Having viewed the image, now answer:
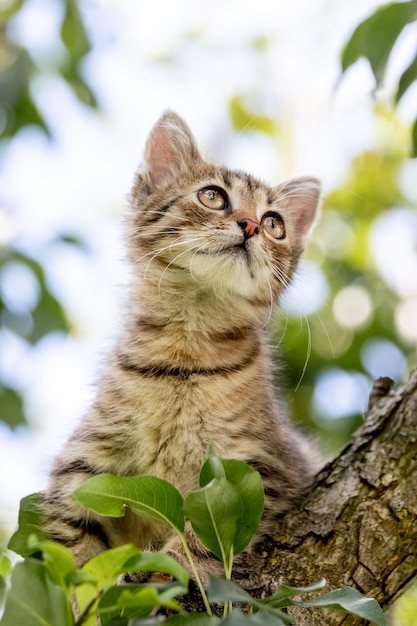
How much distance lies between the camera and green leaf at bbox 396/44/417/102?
3092mm

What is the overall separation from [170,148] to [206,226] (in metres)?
0.84

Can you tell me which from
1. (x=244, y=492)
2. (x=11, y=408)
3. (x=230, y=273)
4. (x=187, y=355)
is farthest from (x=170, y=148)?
(x=244, y=492)

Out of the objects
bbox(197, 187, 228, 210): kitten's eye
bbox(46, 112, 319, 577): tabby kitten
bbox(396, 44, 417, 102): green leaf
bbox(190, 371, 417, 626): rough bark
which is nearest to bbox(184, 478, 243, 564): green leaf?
bbox(190, 371, 417, 626): rough bark

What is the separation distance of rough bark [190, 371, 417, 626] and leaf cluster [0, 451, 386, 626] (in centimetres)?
73

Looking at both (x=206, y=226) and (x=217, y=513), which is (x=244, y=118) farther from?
(x=217, y=513)

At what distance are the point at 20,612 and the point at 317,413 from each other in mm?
3687

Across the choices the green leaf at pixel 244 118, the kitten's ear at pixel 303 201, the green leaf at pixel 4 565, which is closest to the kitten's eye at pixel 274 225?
the kitten's ear at pixel 303 201

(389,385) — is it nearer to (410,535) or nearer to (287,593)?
(410,535)

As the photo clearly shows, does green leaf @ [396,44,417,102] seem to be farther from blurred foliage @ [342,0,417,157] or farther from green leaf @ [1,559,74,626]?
green leaf @ [1,559,74,626]

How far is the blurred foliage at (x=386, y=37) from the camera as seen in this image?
3043 mm

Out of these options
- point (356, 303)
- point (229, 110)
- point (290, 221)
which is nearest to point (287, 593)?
point (290, 221)

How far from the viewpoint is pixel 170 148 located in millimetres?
4512

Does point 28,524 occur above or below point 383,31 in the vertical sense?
below

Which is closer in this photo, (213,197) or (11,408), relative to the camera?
(213,197)
